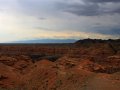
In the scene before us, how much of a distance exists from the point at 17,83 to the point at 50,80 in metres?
3.67

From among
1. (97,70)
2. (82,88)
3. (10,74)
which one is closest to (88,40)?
(97,70)

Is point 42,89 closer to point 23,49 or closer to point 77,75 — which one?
point 77,75

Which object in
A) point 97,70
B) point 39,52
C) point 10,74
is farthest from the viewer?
point 39,52

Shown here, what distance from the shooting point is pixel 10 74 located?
35250 millimetres

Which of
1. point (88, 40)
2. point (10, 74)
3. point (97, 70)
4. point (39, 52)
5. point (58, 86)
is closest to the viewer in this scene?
point (58, 86)

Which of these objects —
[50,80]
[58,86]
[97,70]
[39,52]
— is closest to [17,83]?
[50,80]

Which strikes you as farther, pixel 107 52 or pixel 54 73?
pixel 107 52

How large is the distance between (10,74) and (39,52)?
54390mm

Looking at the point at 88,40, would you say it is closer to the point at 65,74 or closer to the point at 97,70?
the point at 97,70

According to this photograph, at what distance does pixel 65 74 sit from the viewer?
30.8 metres

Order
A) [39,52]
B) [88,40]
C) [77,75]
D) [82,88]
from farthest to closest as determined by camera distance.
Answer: [88,40] < [39,52] < [77,75] < [82,88]

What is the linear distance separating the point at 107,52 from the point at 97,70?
23779 mm

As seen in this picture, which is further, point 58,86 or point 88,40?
point 88,40

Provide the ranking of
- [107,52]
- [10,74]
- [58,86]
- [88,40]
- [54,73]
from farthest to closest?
[88,40]
[107,52]
[10,74]
[54,73]
[58,86]
